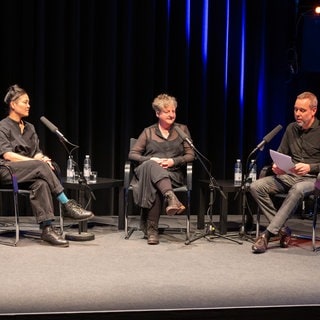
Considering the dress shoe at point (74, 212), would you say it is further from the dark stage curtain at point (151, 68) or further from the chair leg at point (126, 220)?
the dark stage curtain at point (151, 68)

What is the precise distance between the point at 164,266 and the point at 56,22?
9.08 feet

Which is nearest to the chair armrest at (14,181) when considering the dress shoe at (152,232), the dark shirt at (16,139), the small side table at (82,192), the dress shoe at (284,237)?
the dark shirt at (16,139)

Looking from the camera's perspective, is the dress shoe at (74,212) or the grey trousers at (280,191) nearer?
the grey trousers at (280,191)

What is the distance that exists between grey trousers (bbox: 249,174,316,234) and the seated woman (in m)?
0.61

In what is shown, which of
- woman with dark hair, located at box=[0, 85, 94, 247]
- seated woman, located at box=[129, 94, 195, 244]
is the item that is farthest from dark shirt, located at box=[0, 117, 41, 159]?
seated woman, located at box=[129, 94, 195, 244]

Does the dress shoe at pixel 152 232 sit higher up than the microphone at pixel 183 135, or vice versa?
the microphone at pixel 183 135

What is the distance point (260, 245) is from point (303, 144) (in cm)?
93

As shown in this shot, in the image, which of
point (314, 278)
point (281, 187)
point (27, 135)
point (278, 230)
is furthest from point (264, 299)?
point (27, 135)

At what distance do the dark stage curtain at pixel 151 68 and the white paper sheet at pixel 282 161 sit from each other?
1.69 meters

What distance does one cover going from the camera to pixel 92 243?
494 centimetres

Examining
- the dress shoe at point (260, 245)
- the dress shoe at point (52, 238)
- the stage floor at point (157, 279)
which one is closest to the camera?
the stage floor at point (157, 279)

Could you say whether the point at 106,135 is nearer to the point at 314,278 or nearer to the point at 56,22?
the point at 56,22

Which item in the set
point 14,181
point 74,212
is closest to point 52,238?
point 74,212

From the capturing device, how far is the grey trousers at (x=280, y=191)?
4727mm
